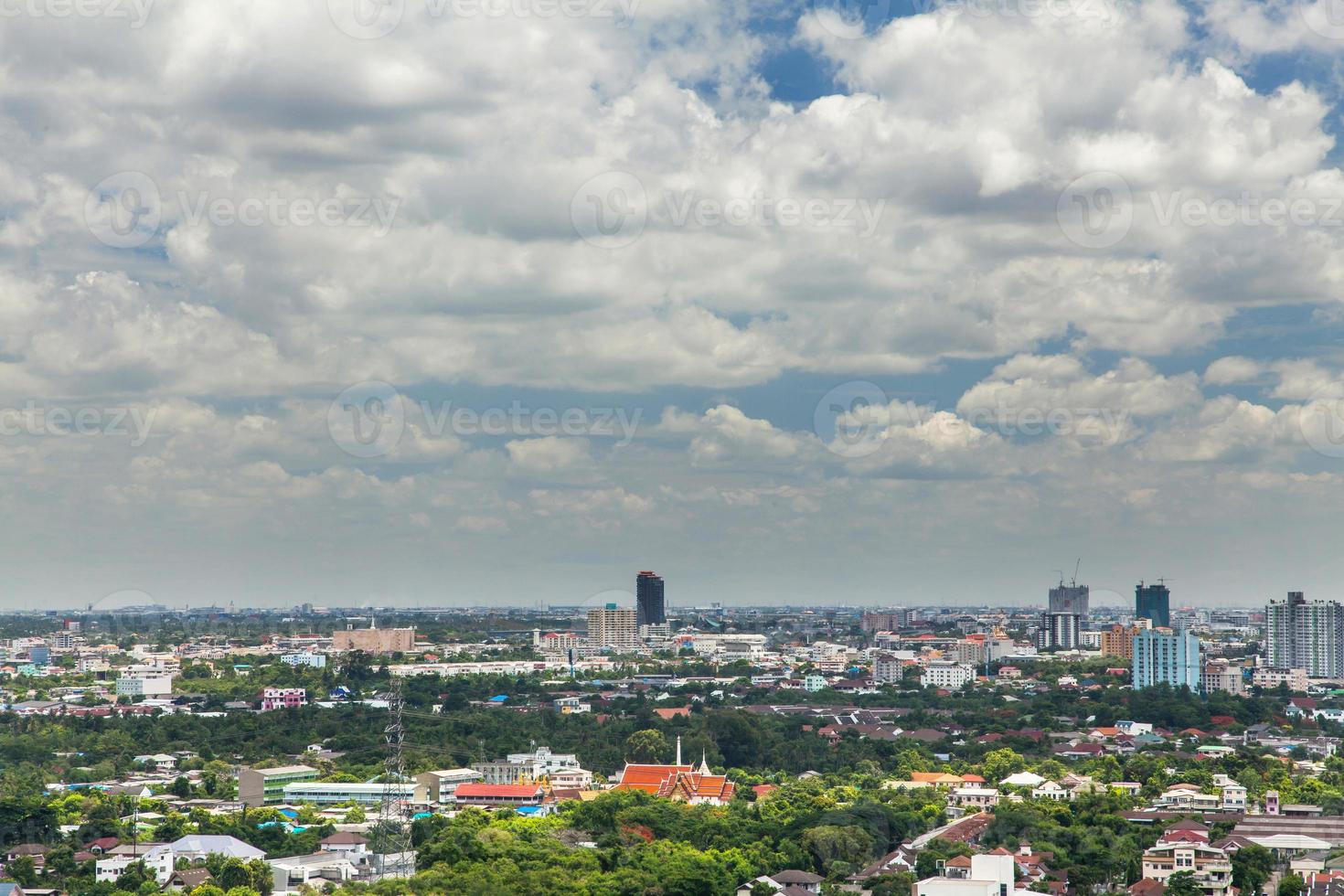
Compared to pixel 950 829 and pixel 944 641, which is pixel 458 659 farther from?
pixel 950 829

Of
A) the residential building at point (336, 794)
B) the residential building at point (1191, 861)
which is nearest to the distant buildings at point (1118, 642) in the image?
the residential building at point (336, 794)

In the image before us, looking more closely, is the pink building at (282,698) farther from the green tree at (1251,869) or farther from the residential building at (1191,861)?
the green tree at (1251,869)

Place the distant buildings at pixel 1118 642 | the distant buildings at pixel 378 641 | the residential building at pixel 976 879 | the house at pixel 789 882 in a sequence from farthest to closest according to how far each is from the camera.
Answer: the distant buildings at pixel 378 641
the distant buildings at pixel 1118 642
the house at pixel 789 882
the residential building at pixel 976 879

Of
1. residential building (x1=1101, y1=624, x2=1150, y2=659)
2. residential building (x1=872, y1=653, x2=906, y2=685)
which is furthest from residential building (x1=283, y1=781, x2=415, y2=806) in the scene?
residential building (x1=1101, y1=624, x2=1150, y2=659)

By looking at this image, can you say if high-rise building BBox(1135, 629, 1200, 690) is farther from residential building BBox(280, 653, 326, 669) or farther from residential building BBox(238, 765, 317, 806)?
residential building BBox(238, 765, 317, 806)

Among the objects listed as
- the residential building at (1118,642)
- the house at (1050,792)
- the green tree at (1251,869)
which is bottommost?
the house at (1050,792)

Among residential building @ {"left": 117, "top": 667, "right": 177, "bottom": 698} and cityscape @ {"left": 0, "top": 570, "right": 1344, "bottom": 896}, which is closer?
cityscape @ {"left": 0, "top": 570, "right": 1344, "bottom": 896}
